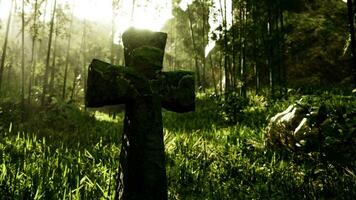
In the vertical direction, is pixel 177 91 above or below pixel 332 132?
above

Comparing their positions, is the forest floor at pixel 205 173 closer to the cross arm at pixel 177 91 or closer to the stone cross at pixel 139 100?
the stone cross at pixel 139 100

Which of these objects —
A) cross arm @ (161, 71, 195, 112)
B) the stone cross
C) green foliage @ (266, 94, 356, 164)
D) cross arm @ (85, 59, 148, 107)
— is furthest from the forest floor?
cross arm @ (161, 71, 195, 112)

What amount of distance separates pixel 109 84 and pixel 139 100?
0.28 m

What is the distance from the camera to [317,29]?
21172mm

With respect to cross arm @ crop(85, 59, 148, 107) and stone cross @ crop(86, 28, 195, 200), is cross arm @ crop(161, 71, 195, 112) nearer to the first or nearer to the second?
stone cross @ crop(86, 28, 195, 200)

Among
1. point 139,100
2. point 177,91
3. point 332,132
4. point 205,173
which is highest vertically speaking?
point 177,91

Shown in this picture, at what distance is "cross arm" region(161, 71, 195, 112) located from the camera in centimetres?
324

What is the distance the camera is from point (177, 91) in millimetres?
3279

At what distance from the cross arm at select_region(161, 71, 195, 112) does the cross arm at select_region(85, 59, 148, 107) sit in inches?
11.8

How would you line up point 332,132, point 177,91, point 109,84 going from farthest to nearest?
point 332,132 < point 177,91 < point 109,84

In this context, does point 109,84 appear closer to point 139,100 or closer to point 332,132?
point 139,100

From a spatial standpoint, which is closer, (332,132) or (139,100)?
(139,100)

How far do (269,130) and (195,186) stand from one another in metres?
2.76

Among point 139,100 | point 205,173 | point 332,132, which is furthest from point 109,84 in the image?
point 205,173
